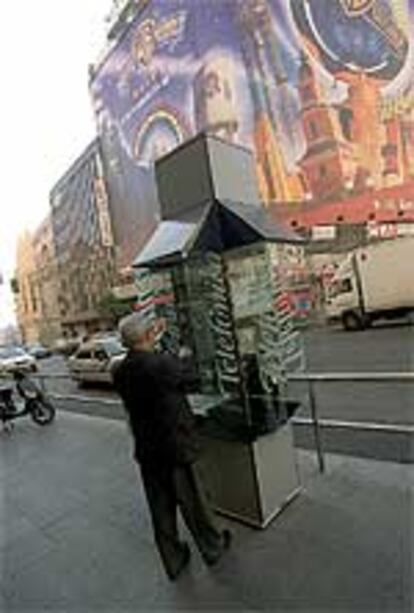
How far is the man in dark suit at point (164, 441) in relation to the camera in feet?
10.8

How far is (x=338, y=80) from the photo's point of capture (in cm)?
4472

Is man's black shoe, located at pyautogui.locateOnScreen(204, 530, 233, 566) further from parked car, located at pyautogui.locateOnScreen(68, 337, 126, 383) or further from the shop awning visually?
parked car, located at pyautogui.locateOnScreen(68, 337, 126, 383)

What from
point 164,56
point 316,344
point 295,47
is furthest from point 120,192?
point 316,344

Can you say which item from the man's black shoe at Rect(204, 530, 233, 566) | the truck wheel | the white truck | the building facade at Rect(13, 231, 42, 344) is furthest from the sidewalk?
the building facade at Rect(13, 231, 42, 344)

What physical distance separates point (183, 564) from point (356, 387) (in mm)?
5850

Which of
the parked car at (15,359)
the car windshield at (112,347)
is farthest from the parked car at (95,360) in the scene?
the parked car at (15,359)

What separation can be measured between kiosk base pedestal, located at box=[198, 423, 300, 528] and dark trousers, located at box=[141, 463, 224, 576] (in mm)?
534

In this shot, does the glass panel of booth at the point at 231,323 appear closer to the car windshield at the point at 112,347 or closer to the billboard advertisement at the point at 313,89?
the car windshield at the point at 112,347

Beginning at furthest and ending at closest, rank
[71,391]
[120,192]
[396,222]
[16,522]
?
[120,192] → [396,222] → [71,391] → [16,522]

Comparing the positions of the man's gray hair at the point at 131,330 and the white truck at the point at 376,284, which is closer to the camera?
the man's gray hair at the point at 131,330

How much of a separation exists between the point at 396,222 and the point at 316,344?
27.6m

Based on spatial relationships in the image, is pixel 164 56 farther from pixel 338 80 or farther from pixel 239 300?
pixel 239 300

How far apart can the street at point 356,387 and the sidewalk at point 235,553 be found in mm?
1095

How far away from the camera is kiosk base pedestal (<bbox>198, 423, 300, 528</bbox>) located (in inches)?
156
